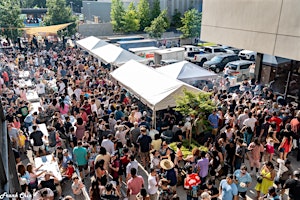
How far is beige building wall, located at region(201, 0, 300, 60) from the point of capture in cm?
1011

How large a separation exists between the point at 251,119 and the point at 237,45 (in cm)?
425

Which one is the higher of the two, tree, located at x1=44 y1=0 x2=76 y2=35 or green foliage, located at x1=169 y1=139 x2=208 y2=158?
tree, located at x1=44 y1=0 x2=76 y2=35

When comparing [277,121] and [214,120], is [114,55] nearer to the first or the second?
[214,120]

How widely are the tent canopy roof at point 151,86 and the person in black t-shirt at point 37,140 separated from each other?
386 cm

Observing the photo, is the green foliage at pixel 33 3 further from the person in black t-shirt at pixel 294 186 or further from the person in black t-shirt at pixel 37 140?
the person in black t-shirt at pixel 294 186

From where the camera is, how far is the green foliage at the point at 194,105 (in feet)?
→ 32.0

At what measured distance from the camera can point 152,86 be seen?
1146 cm

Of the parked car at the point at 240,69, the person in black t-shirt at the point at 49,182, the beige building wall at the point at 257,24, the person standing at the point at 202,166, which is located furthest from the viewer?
the parked car at the point at 240,69

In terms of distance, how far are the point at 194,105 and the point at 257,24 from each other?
442cm

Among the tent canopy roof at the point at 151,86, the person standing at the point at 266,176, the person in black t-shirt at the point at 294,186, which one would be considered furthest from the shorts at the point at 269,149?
the tent canopy roof at the point at 151,86

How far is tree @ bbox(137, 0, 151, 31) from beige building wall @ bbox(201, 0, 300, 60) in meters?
28.7

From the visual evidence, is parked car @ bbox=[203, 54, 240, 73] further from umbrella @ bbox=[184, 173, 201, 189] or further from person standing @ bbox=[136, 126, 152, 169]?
umbrella @ bbox=[184, 173, 201, 189]

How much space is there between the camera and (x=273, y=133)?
28.2 feet

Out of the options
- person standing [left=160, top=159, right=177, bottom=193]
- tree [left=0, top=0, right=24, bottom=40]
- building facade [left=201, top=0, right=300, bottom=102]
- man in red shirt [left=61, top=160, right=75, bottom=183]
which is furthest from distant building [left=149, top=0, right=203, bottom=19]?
person standing [left=160, top=159, right=177, bottom=193]
